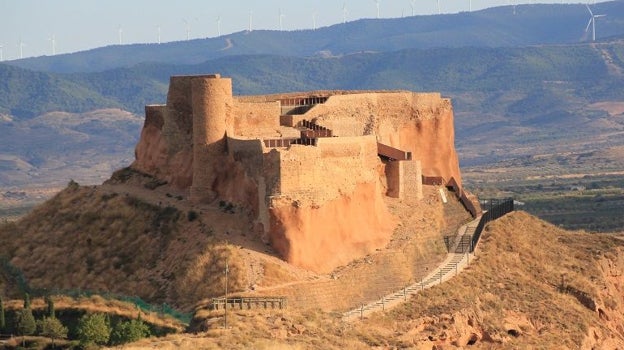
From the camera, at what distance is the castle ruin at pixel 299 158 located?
56.4 m

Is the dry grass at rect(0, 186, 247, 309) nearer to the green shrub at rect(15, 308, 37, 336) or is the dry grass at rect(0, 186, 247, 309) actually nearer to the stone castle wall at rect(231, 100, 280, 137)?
the stone castle wall at rect(231, 100, 280, 137)

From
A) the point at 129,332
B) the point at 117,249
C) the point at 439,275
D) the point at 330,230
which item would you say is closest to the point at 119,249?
the point at 117,249

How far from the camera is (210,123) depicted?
61375 millimetres

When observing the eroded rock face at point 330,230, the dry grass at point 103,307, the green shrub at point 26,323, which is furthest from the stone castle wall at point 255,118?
the green shrub at point 26,323

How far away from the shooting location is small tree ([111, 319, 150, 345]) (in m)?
49.7

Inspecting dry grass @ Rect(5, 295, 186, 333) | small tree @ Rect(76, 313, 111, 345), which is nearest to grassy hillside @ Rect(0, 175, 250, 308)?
dry grass @ Rect(5, 295, 186, 333)

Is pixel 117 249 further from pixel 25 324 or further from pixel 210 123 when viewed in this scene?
pixel 25 324

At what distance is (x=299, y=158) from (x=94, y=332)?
10477 millimetres

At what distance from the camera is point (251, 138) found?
61344 mm

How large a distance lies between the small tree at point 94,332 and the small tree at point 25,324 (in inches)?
107

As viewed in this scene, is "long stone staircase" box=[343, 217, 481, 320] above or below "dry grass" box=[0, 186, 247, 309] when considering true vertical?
below

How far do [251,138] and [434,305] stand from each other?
1015cm

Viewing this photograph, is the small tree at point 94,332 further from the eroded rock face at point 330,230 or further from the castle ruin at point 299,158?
the castle ruin at point 299,158

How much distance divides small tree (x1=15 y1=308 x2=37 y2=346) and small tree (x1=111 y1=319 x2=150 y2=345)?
12.2 ft
